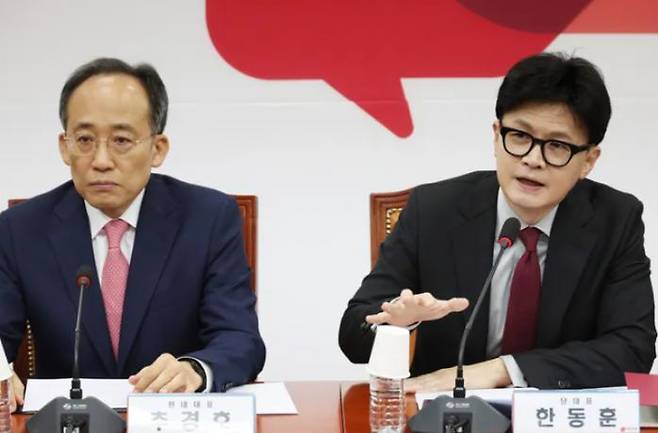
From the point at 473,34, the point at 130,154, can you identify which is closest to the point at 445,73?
the point at 473,34

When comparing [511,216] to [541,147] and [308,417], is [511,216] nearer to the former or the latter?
[541,147]

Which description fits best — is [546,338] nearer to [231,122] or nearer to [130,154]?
[130,154]

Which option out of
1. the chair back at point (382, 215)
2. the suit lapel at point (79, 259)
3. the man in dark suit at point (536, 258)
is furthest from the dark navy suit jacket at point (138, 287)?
the chair back at point (382, 215)

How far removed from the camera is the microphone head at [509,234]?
78.5 inches

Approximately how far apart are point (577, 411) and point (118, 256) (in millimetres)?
1106

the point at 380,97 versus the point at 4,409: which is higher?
the point at 380,97

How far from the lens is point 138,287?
2.35 m

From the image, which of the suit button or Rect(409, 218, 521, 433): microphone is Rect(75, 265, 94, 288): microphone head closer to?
Rect(409, 218, 521, 433): microphone

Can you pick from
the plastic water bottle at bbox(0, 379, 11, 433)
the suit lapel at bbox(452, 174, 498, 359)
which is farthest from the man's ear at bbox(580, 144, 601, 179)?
the plastic water bottle at bbox(0, 379, 11, 433)

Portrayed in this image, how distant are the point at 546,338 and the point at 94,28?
188 centimetres

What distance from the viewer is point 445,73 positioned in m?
3.51

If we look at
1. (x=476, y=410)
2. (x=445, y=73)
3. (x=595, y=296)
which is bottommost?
(x=476, y=410)

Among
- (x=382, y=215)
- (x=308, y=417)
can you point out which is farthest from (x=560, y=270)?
(x=308, y=417)

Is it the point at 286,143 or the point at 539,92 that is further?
the point at 286,143
